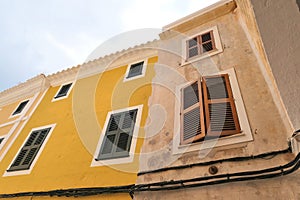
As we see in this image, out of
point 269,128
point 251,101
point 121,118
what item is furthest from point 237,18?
point 121,118

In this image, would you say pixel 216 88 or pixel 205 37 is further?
pixel 205 37

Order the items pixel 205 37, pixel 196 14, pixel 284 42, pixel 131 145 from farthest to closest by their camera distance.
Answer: pixel 196 14, pixel 205 37, pixel 131 145, pixel 284 42

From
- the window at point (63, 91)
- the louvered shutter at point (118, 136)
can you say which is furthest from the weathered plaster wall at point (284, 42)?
the window at point (63, 91)

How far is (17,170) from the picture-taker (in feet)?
23.8

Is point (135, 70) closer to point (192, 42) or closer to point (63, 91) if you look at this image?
point (192, 42)

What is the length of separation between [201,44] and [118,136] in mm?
4185

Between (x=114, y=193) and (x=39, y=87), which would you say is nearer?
(x=114, y=193)

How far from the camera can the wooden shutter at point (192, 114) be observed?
420cm

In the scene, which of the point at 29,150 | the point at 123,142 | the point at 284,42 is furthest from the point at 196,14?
the point at 29,150

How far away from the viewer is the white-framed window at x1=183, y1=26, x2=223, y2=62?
6359 millimetres

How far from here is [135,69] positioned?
9.21 meters

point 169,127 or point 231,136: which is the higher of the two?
point 169,127

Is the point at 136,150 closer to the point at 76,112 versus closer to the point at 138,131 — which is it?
the point at 138,131

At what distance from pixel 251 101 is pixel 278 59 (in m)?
2.03
